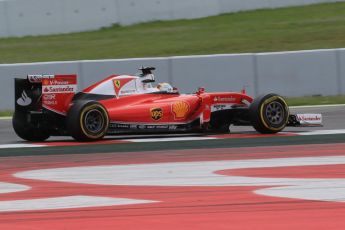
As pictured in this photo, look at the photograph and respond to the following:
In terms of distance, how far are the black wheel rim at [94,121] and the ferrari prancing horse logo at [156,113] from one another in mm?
758

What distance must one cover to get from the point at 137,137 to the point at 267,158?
10.9ft

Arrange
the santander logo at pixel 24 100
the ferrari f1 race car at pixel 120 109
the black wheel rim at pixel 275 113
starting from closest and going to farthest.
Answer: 1. the ferrari f1 race car at pixel 120 109
2. the santander logo at pixel 24 100
3. the black wheel rim at pixel 275 113

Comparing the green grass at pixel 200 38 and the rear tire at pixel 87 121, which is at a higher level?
the green grass at pixel 200 38

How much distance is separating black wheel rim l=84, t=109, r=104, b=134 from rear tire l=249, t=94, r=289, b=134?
7.00 feet

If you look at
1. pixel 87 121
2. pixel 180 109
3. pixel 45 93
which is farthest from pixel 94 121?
pixel 180 109

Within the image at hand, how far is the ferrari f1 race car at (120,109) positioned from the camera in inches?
482

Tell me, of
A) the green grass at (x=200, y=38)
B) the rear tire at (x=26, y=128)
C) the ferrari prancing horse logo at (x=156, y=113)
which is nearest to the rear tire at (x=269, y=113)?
the ferrari prancing horse logo at (x=156, y=113)

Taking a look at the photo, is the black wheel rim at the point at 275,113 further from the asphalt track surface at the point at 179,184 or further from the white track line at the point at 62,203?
the white track line at the point at 62,203

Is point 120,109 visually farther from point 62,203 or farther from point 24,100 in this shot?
point 62,203

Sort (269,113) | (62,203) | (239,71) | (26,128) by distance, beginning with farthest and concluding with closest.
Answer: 1. (239,71)
2. (269,113)
3. (26,128)
4. (62,203)

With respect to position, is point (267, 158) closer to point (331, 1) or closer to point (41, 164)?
point (41, 164)

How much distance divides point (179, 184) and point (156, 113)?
4212 mm

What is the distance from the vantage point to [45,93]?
12.2 m

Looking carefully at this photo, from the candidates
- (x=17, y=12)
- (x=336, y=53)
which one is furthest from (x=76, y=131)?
(x=17, y=12)
